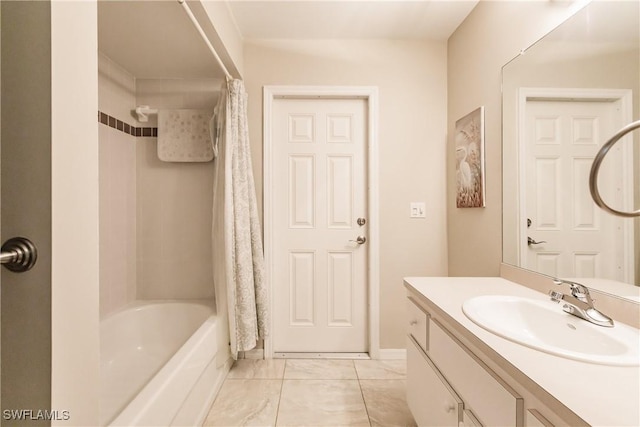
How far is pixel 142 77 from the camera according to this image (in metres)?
2.16

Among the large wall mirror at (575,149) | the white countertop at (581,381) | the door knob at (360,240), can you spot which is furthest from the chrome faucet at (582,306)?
the door knob at (360,240)

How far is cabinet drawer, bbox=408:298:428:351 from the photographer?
1.26 metres

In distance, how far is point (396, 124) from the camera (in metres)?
2.18

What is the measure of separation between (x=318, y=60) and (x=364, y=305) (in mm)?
1920

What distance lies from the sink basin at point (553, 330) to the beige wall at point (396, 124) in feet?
3.42

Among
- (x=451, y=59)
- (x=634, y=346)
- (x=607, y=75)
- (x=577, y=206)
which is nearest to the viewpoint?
(x=634, y=346)

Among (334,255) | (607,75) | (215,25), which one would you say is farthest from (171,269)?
(607,75)

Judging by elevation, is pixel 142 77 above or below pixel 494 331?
above

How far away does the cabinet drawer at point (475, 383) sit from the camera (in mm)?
718

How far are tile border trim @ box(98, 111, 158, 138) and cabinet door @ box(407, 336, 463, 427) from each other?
2260 mm

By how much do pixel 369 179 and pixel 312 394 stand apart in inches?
59.2

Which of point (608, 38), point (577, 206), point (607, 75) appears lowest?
point (577, 206)

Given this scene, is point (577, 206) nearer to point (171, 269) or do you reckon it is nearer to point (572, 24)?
point (572, 24)

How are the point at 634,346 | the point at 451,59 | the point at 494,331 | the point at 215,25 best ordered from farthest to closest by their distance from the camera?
the point at 451,59, the point at 215,25, the point at 494,331, the point at 634,346
